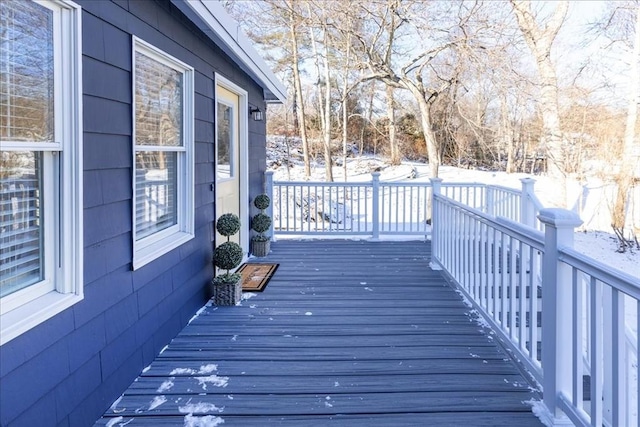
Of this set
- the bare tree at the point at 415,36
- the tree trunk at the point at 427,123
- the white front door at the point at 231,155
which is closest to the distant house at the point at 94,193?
the white front door at the point at 231,155

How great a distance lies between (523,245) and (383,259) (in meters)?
3.21

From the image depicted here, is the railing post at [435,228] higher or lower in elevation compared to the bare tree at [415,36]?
lower

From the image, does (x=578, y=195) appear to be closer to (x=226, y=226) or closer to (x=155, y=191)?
(x=226, y=226)

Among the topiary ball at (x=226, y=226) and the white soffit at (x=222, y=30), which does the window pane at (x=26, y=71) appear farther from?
the topiary ball at (x=226, y=226)

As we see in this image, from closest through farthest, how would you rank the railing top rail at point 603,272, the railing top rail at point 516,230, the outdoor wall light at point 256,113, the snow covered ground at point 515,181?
1. the railing top rail at point 603,272
2. the railing top rail at point 516,230
3. the outdoor wall light at point 256,113
4. the snow covered ground at point 515,181

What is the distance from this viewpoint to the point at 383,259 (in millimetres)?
5848

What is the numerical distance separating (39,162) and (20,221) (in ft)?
0.81

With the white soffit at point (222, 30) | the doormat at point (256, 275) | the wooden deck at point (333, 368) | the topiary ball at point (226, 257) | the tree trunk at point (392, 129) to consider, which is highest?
the tree trunk at point (392, 129)

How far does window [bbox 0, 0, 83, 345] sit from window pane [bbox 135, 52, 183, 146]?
0.82 meters

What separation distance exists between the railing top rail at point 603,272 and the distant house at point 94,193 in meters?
2.06

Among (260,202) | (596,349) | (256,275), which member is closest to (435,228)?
(256,275)

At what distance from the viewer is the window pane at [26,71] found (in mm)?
1671

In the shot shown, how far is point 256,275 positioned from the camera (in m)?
4.95

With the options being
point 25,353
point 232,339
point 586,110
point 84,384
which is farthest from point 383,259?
point 586,110
